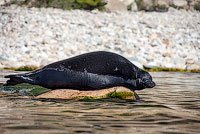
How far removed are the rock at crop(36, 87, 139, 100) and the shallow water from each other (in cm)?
24

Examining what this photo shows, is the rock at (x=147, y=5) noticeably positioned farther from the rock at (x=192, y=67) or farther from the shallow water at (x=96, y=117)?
the shallow water at (x=96, y=117)

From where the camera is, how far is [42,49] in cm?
1614

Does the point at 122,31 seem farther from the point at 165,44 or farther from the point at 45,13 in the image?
the point at 45,13

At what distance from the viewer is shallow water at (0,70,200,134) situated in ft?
10.5

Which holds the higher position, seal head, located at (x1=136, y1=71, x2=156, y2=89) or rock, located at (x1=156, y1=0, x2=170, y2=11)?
rock, located at (x1=156, y1=0, x2=170, y2=11)

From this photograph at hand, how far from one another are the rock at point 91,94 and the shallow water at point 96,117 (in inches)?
9.5

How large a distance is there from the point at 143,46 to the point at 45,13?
7.39 meters

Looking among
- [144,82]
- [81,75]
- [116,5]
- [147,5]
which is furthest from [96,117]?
[147,5]

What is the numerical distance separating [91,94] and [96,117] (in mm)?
1660

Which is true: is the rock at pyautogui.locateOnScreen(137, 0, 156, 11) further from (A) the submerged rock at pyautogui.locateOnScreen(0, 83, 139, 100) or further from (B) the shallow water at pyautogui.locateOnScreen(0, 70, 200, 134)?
(B) the shallow water at pyautogui.locateOnScreen(0, 70, 200, 134)

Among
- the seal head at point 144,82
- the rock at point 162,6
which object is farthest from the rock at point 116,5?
the seal head at point 144,82

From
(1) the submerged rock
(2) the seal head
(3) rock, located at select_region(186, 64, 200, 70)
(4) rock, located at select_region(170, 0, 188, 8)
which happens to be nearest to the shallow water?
(1) the submerged rock

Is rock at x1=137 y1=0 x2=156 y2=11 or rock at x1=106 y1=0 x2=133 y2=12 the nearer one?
rock at x1=106 y1=0 x2=133 y2=12

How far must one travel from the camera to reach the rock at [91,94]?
547 centimetres
